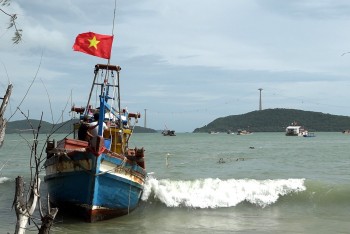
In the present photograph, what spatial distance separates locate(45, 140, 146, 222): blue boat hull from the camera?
12125 mm

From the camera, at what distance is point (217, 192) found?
1808 cm

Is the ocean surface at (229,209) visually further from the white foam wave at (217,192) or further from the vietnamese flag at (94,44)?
the vietnamese flag at (94,44)

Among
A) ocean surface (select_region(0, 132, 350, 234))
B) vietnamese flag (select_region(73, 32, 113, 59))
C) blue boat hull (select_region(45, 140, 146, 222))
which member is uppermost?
vietnamese flag (select_region(73, 32, 113, 59))

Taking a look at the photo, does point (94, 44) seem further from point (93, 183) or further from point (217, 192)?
point (217, 192)

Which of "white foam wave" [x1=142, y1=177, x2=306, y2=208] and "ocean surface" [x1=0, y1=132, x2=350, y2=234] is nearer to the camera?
"ocean surface" [x1=0, y1=132, x2=350, y2=234]

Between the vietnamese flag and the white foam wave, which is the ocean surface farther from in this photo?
the vietnamese flag

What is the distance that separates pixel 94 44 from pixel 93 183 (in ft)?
12.7

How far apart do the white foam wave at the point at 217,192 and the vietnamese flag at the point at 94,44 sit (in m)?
6.63

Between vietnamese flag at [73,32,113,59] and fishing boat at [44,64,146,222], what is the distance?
134cm

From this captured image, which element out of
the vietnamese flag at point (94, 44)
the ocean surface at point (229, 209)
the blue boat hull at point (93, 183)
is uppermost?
the vietnamese flag at point (94, 44)

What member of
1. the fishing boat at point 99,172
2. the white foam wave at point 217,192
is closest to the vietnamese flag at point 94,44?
the fishing boat at point 99,172

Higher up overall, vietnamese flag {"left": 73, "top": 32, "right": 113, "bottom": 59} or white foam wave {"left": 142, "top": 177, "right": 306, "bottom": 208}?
vietnamese flag {"left": 73, "top": 32, "right": 113, "bottom": 59}

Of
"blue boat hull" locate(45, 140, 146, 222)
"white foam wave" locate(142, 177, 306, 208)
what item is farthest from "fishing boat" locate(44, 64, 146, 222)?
"white foam wave" locate(142, 177, 306, 208)

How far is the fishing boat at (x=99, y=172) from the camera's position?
12117mm
